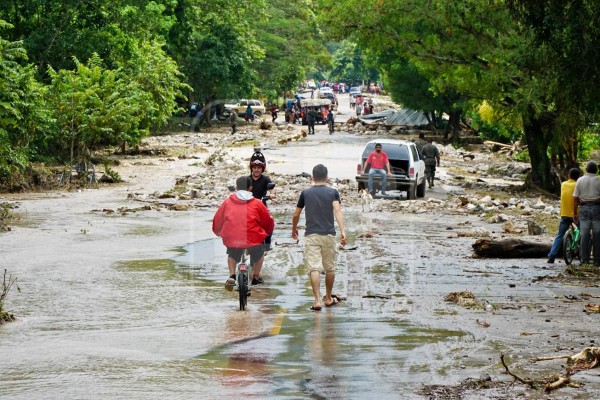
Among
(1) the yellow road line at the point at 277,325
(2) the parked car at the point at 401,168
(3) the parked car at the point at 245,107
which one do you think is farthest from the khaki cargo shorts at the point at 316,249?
(3) the parked car at the point at 245,107

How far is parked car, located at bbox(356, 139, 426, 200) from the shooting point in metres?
33.4

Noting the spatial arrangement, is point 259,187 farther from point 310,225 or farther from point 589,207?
point 589,207

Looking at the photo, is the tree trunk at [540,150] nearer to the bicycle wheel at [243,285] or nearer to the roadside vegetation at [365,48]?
the roadside vegetation at [365,48]

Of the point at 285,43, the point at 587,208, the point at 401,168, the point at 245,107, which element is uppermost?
the point at 285,43

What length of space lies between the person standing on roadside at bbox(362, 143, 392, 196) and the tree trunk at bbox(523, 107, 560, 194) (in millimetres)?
6817

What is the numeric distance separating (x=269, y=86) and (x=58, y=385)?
80014 millimetres

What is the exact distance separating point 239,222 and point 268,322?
164cm

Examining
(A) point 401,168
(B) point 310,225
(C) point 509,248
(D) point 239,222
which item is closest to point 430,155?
(A) point 401,168

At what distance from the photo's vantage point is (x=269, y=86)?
88.6m

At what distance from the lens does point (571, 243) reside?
18.8m

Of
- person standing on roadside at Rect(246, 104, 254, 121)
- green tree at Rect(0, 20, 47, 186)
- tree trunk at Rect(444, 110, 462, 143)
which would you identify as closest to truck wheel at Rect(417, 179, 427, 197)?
green tree at Rect(0, 20, 47, 186)

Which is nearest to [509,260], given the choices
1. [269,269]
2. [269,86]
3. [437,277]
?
[437,277]

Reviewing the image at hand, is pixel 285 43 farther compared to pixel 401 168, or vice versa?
pixel 285 43

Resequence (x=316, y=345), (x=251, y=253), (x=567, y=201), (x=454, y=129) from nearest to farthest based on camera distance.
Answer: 1. (x=316, y=345)
2. (x=251, y=253)
3. (x=567, y=201)
4. (x=454, y=129)
